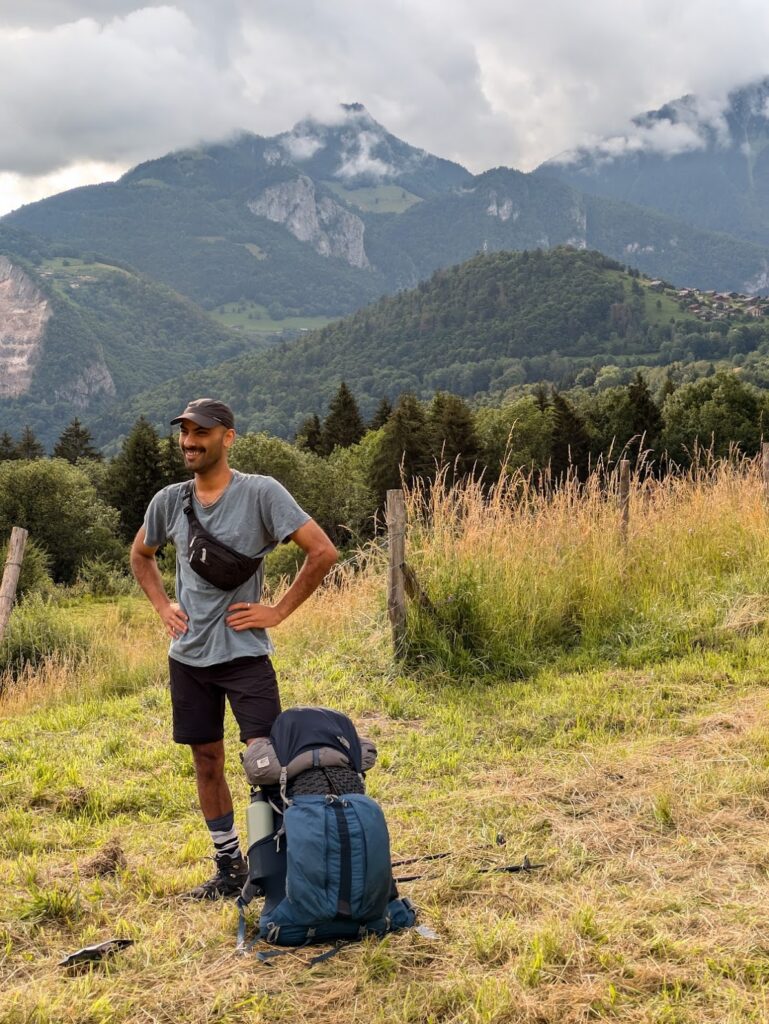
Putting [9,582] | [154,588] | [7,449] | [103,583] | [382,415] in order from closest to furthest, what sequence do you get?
[154,588], [9,582], [103,583], [7,449], [382,415]

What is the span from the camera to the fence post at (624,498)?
888 cm

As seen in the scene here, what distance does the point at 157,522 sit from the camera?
383cm

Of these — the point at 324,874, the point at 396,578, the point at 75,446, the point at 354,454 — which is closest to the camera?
the point at 324,874

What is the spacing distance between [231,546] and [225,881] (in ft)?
4.86

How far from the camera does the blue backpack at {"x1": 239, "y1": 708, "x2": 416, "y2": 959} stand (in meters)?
3.12

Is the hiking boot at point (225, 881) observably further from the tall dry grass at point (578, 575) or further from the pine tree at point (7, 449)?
the pine tree at point (7, 449)

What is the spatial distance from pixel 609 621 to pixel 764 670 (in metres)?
1.56

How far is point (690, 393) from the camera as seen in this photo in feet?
184

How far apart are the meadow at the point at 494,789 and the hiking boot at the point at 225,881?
115 millimetres

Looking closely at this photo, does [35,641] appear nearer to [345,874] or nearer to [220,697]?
[220,697]

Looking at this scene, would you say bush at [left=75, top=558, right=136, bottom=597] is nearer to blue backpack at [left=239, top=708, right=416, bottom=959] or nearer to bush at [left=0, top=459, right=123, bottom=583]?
bush at [left=0, top=459, right=123, bottom=583]

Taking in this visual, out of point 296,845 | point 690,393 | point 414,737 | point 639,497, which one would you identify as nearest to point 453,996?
point 296,845

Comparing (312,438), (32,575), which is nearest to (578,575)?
(32,575)

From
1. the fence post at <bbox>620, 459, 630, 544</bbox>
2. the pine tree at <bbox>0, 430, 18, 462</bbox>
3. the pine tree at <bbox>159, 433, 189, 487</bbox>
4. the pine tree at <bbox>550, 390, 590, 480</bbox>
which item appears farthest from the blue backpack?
the pine tree at <bbox>0, 430, 18, 462</bbox>
